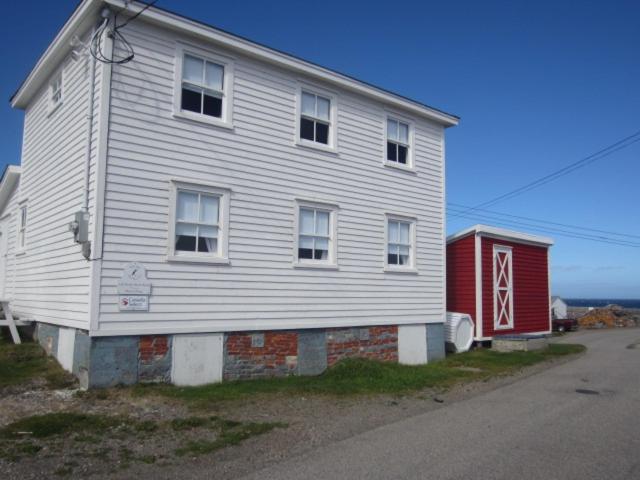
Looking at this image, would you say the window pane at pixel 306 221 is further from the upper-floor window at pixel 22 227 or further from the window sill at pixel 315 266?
the upper-floor window at pixel 22 227

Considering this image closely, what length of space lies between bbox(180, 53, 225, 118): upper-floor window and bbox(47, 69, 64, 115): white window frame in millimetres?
3206

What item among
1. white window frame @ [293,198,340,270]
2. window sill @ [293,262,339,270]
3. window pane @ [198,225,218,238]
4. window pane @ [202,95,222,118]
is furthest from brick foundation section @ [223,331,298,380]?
window pane @ [202,95,222,118]

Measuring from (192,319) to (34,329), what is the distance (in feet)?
16.6

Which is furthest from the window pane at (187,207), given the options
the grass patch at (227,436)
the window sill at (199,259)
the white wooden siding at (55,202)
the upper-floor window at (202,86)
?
the grass patch at (227,436)

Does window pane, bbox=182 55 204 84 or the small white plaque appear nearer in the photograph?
the small white plaque

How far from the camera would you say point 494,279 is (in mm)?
19984

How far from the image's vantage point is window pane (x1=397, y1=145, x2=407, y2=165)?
16.6 meters

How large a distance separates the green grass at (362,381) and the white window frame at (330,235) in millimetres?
2448

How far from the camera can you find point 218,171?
486 inches

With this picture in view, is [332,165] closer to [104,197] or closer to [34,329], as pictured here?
[104,197]

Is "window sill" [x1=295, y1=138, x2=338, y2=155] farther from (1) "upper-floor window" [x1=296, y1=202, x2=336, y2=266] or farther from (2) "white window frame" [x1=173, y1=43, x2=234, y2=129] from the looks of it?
(2) "white window frame" [x1=173, y1=43, x2=234, y2=129]

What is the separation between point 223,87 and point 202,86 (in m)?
0.54

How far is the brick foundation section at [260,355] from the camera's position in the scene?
1215cm

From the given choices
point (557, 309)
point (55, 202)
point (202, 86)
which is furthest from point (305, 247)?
point (557, 309)
